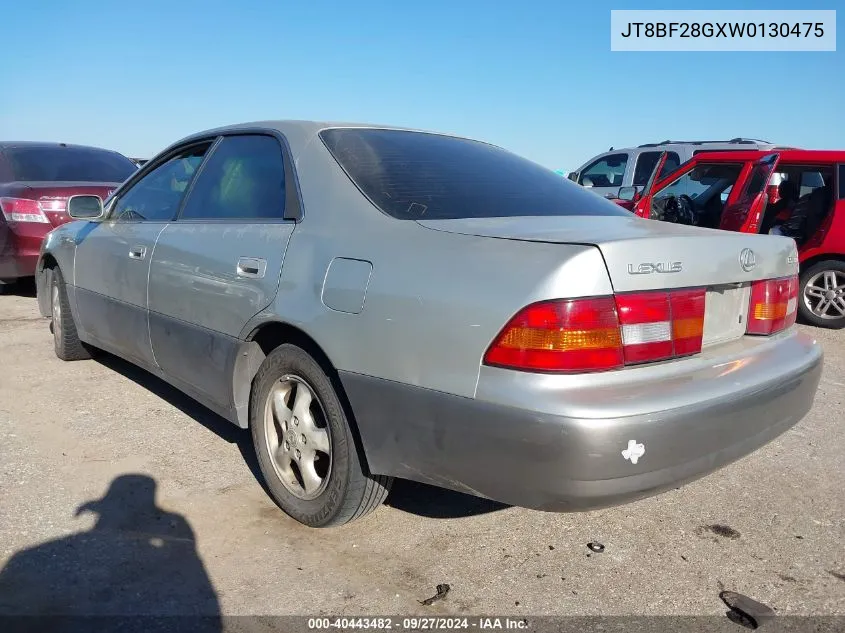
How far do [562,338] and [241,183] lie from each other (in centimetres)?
185

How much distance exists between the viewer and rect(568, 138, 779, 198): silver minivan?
10.3 metres

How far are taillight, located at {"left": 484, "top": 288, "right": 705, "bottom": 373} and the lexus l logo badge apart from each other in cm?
48

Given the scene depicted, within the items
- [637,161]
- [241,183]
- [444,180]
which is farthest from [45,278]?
[637,161]

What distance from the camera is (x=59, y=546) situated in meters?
2.50

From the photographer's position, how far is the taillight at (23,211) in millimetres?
6676

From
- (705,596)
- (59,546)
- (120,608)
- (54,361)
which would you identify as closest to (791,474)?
(705,596)

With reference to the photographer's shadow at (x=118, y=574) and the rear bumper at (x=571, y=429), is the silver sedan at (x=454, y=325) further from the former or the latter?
the photographer's shadow at (x=118, y=574)

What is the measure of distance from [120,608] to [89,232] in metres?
2.75

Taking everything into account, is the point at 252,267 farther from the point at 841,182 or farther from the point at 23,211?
the point at 841,182

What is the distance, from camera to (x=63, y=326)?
463cm

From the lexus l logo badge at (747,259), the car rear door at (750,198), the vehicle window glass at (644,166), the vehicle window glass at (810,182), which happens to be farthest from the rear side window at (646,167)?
the lexus l logo badge at (747,259)

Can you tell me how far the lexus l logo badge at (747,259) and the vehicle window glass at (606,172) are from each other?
9120 millimetres

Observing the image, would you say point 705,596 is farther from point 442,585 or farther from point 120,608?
point 120,608

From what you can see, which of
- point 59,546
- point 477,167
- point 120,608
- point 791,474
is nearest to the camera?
point 120,608
